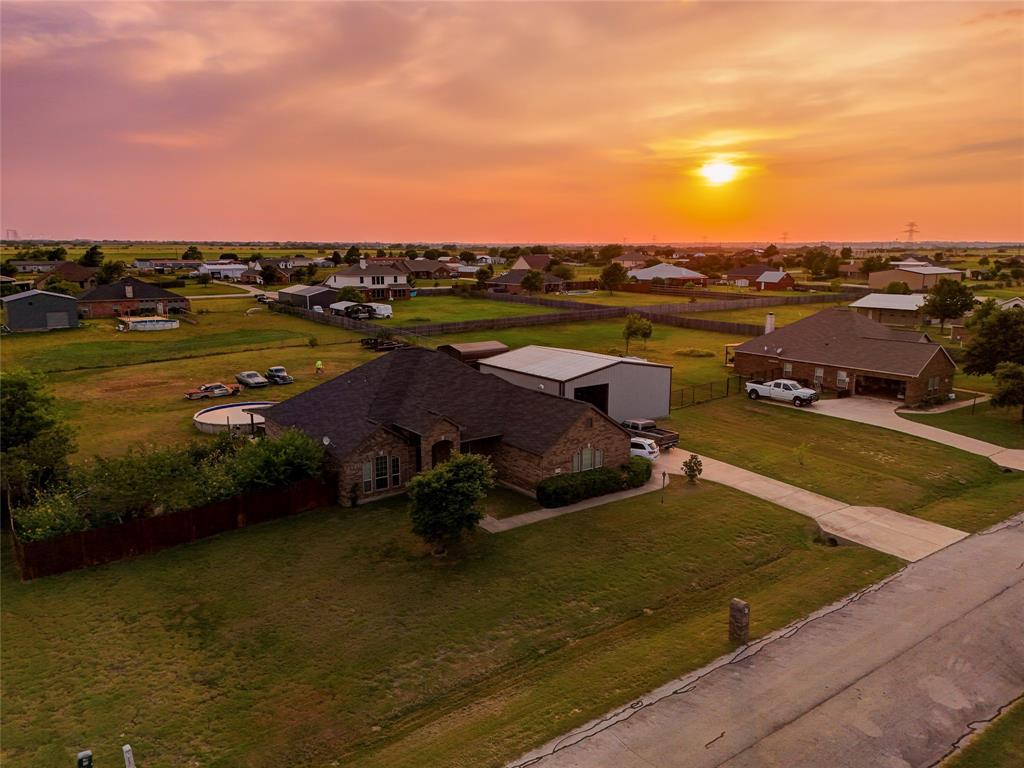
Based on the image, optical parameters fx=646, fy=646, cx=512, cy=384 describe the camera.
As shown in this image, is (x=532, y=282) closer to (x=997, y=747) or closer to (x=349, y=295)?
(x=349, y=295)

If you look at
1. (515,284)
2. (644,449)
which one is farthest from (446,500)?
(515,284)

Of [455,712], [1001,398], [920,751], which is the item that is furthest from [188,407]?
[1001,398]

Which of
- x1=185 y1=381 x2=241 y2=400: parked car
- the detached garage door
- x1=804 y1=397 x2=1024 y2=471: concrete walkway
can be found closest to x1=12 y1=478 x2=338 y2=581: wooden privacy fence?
x1=185 y1=381 x2=241 y2=400: parked car

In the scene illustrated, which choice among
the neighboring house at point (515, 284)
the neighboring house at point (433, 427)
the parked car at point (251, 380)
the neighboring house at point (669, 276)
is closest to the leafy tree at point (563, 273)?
the neighboring house at point (515, 284)

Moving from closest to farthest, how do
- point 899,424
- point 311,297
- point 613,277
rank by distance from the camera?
point 899,424, point 311,297, point 613,277

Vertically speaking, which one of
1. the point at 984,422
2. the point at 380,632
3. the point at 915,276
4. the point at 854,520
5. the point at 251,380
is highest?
the point at 915,276

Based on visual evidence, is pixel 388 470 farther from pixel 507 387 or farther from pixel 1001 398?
pixel 1001 398
